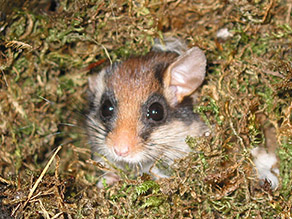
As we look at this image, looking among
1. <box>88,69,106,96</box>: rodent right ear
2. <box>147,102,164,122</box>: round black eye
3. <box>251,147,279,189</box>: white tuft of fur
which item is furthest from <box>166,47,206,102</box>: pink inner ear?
<box>251,147,279,189</box>: white tuft of fur

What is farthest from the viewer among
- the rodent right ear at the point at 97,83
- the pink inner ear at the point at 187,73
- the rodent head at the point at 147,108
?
the rodent right ear at the point at 97,83

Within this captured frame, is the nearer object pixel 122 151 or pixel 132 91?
pixel 122 151

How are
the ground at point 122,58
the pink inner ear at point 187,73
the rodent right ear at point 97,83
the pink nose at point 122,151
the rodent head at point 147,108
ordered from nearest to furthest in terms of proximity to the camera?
the ground at point 122,58, the pink nose at point 122,151, the rodent head at point 147,108, the pink inner ear at point 187,73, the rodent right ear at point 97,83

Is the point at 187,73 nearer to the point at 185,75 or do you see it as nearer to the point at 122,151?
the point at 185,75

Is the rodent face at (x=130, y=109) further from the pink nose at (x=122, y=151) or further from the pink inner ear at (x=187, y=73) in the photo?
the pink inner ear at (x=187, y=73)

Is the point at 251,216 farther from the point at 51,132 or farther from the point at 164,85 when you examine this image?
the point at 51,132

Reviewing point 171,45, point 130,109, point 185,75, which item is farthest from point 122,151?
point 171,45

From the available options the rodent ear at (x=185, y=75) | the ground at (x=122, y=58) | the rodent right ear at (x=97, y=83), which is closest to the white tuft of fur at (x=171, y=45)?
the ground at (x=122, y=58)

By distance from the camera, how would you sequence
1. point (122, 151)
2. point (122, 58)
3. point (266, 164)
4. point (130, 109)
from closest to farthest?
point (122, 151), point (130, 109), point (266, 164), point (122, 58)
